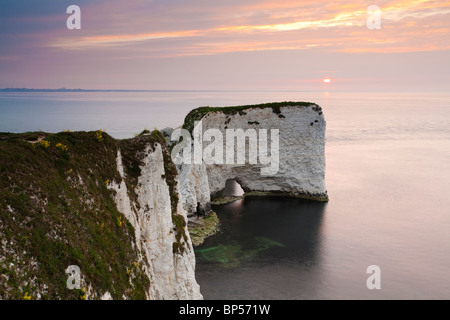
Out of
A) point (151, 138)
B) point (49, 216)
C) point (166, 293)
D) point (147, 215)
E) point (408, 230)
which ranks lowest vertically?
point (408, 230)

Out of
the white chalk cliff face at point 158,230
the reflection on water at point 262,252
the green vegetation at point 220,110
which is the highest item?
the green vegetation at point 220,110

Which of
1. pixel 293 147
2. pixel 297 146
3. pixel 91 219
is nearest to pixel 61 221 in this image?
pixel 91 219

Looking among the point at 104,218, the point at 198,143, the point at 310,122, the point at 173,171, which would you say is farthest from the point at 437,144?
the point at 104,218

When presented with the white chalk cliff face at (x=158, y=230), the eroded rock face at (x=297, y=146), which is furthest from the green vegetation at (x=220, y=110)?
the white chalk cliff face at (x=158, y=230)

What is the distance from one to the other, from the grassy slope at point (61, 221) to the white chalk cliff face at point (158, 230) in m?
1.92

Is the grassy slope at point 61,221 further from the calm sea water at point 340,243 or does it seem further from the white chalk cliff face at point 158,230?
the calm sea water at point 340,243

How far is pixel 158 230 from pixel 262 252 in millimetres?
19891

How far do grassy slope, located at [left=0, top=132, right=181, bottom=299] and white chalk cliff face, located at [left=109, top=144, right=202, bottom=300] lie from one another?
1.92 meters

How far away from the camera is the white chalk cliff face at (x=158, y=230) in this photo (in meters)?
22.6

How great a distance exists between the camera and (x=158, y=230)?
2402 centimetres
